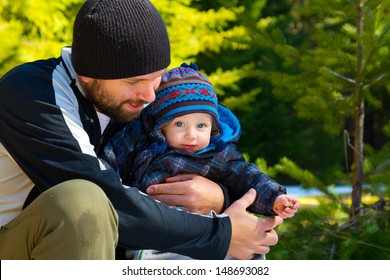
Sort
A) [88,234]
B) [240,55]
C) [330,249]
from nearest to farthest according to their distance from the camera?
[88,234], [330,249], [240,55]

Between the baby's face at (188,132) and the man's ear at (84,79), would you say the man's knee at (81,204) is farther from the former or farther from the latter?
the baby's face at (188,132)

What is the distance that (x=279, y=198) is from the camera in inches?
111

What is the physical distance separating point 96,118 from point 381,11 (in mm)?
2375

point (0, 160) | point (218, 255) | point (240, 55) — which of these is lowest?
point (240, 55)

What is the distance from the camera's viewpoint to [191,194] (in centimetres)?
283

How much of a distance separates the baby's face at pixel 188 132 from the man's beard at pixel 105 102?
0.71 feet

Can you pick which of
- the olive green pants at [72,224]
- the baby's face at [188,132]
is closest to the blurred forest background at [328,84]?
the baby's face at [188,132]

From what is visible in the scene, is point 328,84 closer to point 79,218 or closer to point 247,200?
point 247,200

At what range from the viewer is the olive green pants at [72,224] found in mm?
2193

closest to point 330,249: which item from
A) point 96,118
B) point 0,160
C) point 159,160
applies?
point 159,160

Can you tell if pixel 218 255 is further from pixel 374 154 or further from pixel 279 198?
pixel 374 154

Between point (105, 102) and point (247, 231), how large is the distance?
73 centimetres

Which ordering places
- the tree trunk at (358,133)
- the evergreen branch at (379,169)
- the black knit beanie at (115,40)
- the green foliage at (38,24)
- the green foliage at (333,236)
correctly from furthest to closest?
the green foliage at (38,24), the evergreen branch at (379,169), the tree trunk at (358,133), the green foliage at (333,236), the black knit beanie at (115,40)

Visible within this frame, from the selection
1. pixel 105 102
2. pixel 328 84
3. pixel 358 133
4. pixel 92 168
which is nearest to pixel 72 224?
pixel 92 168
